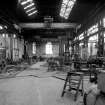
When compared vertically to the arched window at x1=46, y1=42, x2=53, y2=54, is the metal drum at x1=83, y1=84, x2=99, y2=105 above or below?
below

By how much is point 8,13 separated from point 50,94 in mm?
5956

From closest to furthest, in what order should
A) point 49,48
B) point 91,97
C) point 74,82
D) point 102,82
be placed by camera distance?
point 102,82, point 91,97, point 74,82, point 49,48

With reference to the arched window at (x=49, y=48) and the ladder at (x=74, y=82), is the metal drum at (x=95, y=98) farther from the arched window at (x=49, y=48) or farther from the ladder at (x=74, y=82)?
the arched window at (x=49, y=48)

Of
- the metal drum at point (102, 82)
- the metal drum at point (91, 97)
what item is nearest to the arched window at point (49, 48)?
the metal drum at point (91, 97)

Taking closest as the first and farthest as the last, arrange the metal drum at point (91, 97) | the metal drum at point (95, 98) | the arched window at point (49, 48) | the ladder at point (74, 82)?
the metal drum at point (95, 98) < the metal drum at point (91, 97) < the ladder at point (74, 82) < the arched window at point (49, 48)

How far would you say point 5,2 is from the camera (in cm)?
709

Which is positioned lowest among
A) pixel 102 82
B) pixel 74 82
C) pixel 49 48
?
pixel 74 82

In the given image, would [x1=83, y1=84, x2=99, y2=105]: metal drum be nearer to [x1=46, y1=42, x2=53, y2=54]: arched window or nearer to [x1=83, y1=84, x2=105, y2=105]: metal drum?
[x1=83, y1=84, x2=105, y2=105]: metal drum

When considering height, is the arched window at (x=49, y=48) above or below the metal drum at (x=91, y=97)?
above

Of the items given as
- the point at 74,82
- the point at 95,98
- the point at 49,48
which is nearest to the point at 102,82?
the point at 95,98

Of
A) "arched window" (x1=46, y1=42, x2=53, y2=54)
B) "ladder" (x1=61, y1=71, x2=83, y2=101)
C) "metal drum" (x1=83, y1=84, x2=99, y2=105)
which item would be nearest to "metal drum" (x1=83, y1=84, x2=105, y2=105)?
"metal drum" (x1=83, y1=84, x2=99, y2=105)

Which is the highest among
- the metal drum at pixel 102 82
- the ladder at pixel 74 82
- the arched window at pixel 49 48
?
the arched window at pixel 49 48

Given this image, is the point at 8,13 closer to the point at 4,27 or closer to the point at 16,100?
the point at 4,27

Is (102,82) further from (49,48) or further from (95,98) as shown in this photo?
(49,48)
